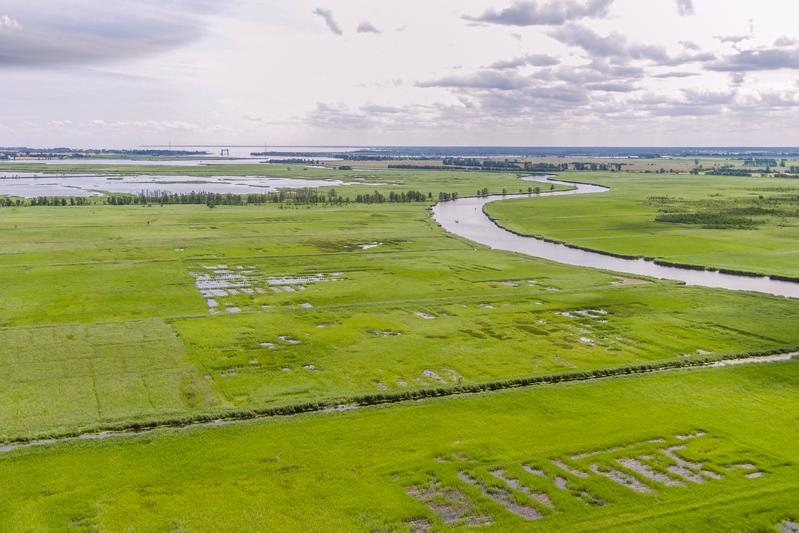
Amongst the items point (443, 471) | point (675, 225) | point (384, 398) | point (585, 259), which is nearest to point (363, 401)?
point (384, 398)

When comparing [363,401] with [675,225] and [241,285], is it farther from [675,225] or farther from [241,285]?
[675,225]

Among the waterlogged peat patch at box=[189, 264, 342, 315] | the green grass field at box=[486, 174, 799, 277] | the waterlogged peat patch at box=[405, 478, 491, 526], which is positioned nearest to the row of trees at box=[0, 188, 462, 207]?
the green grass field at box=[486, 174, 799, 277]

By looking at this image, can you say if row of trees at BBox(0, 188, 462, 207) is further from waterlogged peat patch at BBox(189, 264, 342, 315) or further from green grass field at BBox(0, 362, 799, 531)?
green grass field at BBox(0, 362, 799, 531)

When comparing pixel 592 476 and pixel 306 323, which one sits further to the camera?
pixel 306 323

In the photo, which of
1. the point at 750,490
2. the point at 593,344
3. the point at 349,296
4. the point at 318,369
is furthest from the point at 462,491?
the point at 349,296

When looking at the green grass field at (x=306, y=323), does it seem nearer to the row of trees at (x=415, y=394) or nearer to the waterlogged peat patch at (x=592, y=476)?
the row of trees at (x=415, y=394)

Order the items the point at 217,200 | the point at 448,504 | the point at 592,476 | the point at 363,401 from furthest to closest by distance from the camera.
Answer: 1. the point at 217,200
2. the point at 363,401
3. the point at 592,476
4. the point at 448,504
